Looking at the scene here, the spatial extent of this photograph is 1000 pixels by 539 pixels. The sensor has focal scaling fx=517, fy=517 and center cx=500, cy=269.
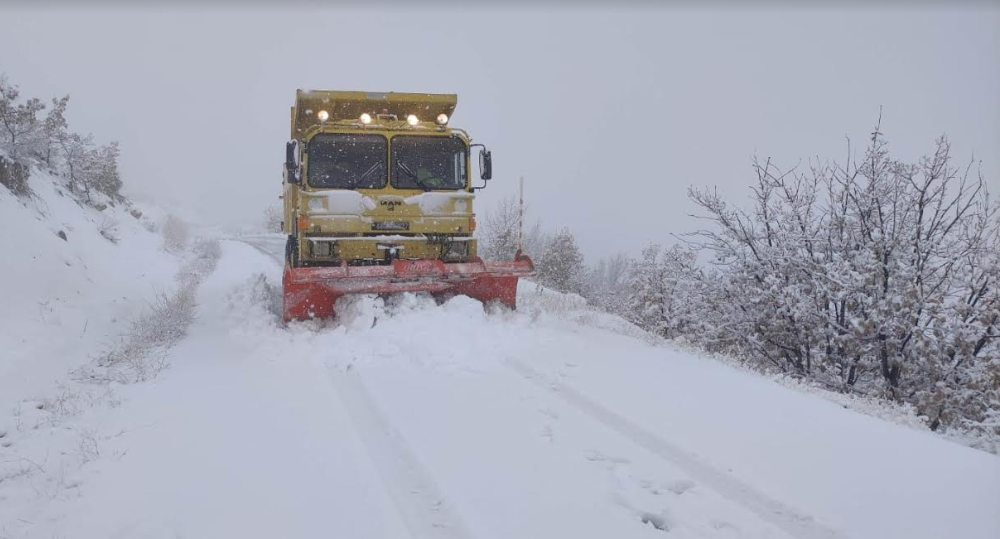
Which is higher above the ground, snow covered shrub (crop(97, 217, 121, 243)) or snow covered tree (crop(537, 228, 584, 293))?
snow covered shrub (crop(97, 217, 121, 243))

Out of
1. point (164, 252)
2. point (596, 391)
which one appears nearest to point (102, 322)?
point (596, 391)

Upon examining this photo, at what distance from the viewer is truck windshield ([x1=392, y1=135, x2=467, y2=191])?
24.3 ft

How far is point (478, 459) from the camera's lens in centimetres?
310

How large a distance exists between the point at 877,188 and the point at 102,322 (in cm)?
1231

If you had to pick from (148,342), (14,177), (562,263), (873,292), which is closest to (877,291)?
(873,292)

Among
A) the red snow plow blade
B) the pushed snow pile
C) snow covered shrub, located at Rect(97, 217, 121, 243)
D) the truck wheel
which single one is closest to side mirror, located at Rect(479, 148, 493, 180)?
the red snow plow blade

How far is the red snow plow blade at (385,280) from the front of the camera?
610 centimetres

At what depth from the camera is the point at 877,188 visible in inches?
342

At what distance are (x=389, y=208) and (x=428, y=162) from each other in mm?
949

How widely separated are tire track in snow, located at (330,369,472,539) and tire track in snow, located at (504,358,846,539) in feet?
4.59

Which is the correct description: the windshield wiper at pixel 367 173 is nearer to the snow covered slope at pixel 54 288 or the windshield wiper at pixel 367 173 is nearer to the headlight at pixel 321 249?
the headlight at pixel 321 249

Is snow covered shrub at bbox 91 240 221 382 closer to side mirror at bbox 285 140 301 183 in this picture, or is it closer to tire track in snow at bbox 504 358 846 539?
side mirror at bbox 285 140 301 183

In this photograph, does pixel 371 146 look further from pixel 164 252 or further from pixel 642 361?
pixel 164 252

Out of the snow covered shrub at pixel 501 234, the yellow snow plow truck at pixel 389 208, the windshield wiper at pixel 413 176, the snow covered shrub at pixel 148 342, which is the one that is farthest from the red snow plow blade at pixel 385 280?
the snow covered shrub at pixel 501 234
